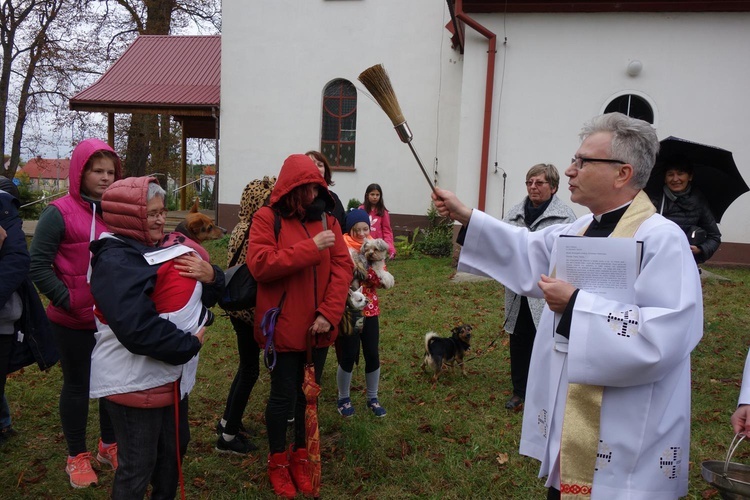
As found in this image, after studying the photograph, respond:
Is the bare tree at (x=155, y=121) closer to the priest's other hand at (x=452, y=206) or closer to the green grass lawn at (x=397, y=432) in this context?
the green grass lawn at (x=397, y=432)

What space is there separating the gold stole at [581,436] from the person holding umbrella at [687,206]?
2241mm

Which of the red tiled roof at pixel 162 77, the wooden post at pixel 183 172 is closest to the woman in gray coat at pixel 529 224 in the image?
the red tiled roof at pixel 162 77

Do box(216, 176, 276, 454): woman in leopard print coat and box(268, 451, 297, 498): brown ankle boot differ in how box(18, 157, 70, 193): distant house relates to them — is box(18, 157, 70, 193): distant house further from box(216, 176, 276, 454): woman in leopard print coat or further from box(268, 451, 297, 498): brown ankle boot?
box(268, 451, 297, 498): brown ankle boot

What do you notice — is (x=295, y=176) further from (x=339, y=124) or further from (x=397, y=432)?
(x=339, y=124)

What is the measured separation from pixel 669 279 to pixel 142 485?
2.41 m

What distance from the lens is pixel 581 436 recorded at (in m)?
2.15

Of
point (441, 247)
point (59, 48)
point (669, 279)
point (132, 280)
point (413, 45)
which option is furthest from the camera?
point (59, 48)

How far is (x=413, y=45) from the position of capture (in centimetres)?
1379

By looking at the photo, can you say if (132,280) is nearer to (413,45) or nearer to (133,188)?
(133,188)

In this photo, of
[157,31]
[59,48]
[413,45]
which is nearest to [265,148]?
[413,45]

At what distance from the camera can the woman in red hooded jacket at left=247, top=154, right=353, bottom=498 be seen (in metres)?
3.42

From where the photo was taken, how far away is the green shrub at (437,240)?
12.9 metres

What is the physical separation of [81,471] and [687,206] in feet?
15.2

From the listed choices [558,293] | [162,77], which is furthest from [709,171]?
[162,77]
